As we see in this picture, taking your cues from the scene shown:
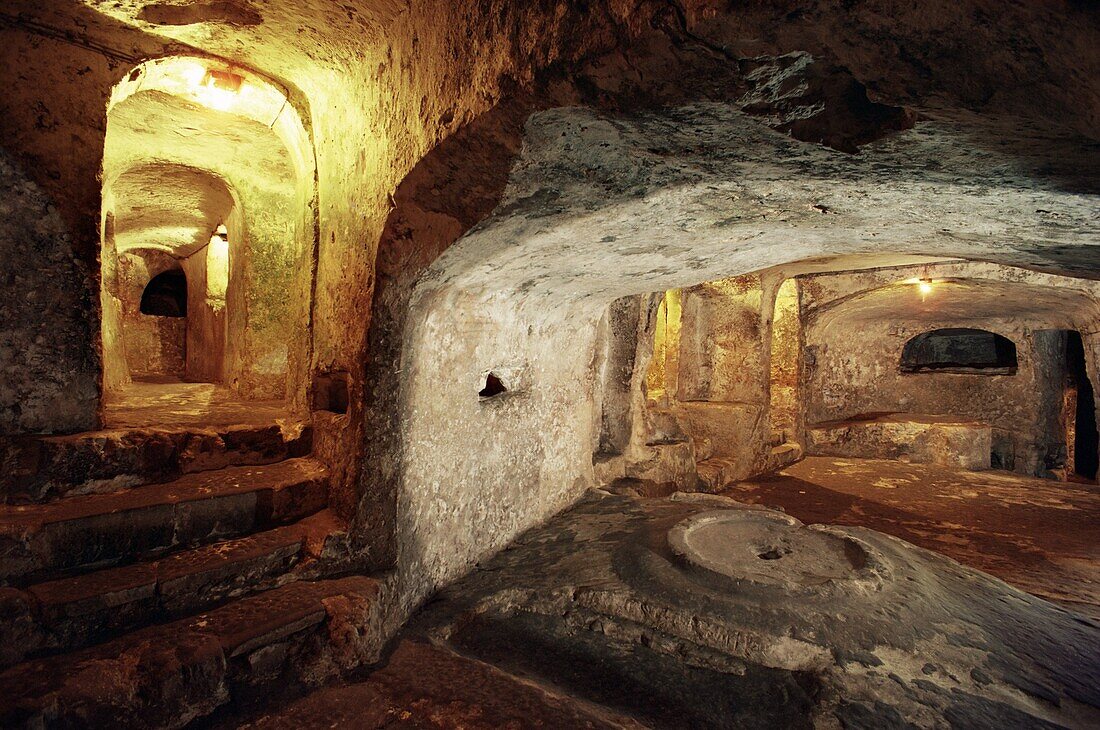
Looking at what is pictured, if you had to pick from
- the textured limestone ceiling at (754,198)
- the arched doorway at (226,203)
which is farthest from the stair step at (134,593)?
the textured limestone ceiling at (754,198)

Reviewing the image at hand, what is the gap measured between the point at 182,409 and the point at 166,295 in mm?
11754

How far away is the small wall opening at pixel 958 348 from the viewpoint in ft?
39.7

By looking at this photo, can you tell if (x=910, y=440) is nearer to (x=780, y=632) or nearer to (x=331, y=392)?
(x=780, y=632)

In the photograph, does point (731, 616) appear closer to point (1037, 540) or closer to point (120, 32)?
point (120, 32)

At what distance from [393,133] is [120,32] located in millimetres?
1491

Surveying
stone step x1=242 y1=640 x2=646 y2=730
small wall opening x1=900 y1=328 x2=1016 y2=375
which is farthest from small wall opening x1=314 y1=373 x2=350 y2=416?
small wall opening x1=900 y1=328 x2=1016 y2=375

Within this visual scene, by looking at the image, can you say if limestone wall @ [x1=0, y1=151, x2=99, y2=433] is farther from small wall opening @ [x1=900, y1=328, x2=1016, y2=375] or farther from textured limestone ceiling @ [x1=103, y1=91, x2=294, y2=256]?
small wall opening @ [x1=900, y1=328, x2=1016, y2=375]

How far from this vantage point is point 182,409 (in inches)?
137

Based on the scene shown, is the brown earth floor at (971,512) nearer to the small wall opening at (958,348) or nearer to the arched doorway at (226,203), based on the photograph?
the arched doorway at (226,203)

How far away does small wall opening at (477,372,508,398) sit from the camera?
3209 mm

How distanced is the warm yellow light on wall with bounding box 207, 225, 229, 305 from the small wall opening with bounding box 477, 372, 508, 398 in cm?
593

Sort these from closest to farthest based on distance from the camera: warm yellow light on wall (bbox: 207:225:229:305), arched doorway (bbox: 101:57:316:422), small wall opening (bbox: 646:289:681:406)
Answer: arched doorway (bbox: 101:57:316:422), warm yellow light on wall (bbox: 207:225:229:305), small wall opening (bbox: 646:289:681:406)

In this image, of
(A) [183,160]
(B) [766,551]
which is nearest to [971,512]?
(B) [766,551]

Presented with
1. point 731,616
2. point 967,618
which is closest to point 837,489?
point 967,618
